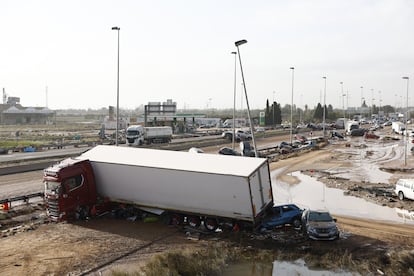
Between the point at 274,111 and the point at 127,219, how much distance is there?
111720 millimetres

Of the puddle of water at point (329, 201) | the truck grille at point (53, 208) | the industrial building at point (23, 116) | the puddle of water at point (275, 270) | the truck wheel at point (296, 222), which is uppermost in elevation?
the industrial building at point (23, 116)

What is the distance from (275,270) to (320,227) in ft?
12.1

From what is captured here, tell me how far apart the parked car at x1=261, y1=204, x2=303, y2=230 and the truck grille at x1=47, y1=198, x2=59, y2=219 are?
1019 cm

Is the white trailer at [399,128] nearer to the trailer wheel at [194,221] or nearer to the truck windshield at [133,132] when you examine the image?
Result: the truck windshield at [133,132]

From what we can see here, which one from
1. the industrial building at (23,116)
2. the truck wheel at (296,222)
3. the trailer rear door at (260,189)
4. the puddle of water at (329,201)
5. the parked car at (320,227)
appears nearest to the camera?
the parked car at (320,227)

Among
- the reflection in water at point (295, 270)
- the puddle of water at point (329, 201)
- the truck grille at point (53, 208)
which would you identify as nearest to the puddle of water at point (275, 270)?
the reflection in water at point (295, 270)

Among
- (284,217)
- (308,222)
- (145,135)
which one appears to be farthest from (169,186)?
(145,135)

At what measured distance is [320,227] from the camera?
1908cm

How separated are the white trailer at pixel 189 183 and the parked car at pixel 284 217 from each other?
56cm

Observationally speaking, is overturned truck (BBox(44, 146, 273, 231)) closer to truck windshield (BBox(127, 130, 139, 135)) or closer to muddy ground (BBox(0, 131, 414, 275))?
muddy ground (BBox(0, 131, 414, 275))

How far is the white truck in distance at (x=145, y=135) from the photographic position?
62.1 metres

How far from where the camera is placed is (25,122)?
161000 millimetres

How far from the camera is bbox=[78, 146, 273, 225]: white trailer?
19422mm

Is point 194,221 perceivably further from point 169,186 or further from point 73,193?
point 73,193
